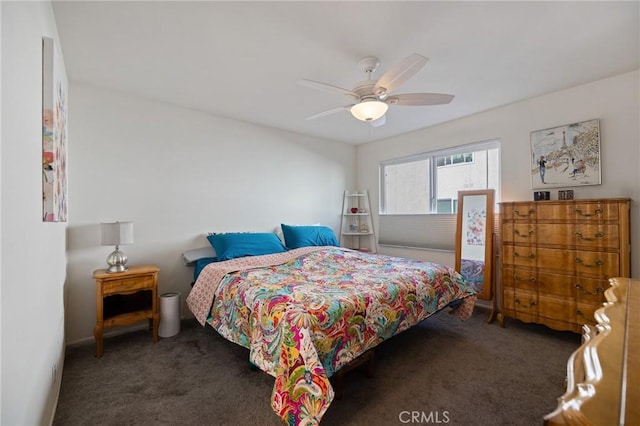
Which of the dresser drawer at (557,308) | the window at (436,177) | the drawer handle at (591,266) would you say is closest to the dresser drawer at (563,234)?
the drawer handle at (591,266)

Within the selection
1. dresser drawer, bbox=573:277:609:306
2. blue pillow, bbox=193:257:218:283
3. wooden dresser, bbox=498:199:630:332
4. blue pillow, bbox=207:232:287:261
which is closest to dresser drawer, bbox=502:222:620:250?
wooden dresser, bbox=498:199:630:332

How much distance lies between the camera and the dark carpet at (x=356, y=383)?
1661 mm

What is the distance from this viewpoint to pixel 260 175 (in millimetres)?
3863

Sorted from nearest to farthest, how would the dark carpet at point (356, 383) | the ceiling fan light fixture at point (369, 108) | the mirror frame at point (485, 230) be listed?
1. the dark carpet at point (356, 383)
2. the ceiling fan light fixture at point (369, 108)
3. the mirror frame at point (485, 230)

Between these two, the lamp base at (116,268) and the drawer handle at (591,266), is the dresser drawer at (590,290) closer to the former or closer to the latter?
the drawer handle at (591,266)

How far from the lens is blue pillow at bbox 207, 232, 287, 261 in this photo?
3027 millimetres

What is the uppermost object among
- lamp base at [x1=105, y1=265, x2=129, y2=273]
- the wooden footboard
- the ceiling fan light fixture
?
the ceiling fan light fixture

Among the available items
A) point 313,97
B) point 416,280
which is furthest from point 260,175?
point 416,280

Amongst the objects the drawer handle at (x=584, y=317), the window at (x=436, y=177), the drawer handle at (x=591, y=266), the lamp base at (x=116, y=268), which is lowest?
the drawer handle at (x=584, y=317)

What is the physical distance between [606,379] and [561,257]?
8.45 ft

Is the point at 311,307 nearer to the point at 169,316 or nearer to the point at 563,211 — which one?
the point at 169,316

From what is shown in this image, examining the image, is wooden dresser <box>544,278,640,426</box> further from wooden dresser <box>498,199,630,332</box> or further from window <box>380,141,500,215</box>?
window <box>380,141,500,215</box>

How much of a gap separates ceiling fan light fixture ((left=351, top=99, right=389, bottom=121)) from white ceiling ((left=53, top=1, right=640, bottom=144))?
1.30ft

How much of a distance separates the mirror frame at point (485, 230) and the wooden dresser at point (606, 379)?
239 centimetres
